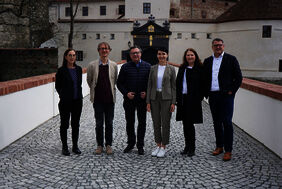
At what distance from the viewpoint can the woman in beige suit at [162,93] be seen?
17.9 feet

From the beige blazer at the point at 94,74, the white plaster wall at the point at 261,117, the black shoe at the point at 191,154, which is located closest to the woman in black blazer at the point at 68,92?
the beige blazer at the point at 94,74

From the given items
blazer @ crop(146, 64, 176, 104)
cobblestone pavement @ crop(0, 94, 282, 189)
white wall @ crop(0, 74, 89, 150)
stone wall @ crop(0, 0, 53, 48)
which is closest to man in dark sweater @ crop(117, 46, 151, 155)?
blazer @ crop(146, 64, 176, 104)

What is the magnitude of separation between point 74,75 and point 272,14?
102 feet

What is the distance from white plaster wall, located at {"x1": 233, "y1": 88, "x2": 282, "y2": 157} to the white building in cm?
2575

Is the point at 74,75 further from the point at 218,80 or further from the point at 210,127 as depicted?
the point at 210,127

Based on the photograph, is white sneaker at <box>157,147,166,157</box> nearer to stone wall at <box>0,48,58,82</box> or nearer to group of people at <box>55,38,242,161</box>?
group of people at <box>55,38,242,161</box>

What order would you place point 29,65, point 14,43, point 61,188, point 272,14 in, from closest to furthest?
point 61,188
point 29,65
point 272,14
point 14,43

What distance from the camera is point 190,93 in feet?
18.0

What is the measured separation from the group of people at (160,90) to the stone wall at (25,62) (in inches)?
958

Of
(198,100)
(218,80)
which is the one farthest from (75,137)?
(218,80)

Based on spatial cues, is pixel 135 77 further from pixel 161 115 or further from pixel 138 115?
pixel 161 115

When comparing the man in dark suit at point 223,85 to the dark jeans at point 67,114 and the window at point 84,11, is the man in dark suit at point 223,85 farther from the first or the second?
the window at point 84,11

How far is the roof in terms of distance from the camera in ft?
105

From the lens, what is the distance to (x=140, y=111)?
5625 millimetres
